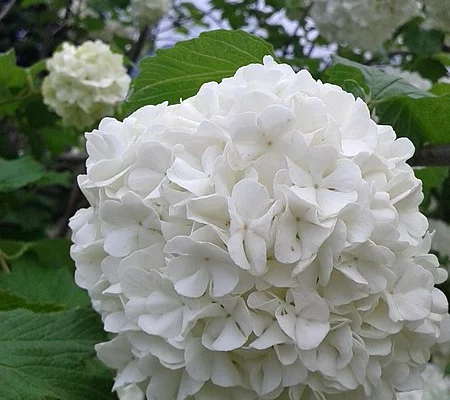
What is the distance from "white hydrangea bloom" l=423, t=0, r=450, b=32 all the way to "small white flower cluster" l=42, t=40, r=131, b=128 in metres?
0.97

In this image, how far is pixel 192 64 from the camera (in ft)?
3.64

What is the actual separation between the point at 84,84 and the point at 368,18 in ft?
3.13

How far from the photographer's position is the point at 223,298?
783 millimetres

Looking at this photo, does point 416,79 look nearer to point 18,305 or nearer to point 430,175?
point 430,175

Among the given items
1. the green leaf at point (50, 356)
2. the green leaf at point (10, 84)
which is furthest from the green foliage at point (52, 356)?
the green leaf at point (10, 84)

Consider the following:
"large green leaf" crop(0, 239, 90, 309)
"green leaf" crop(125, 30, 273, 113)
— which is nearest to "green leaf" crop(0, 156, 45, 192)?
"large green leaf" crop(0, 239, 90, 309)

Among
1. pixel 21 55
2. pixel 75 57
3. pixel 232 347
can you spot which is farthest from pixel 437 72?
pixel 21 55

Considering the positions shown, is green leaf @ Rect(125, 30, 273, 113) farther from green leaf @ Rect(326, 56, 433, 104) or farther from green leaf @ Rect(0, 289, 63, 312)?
green leaf @ Rect(0, 289, 63, 312)

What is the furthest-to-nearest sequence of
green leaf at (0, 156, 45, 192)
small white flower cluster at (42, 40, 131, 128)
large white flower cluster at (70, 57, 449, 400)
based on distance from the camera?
small white flower cluster at (42, 40, 131, 128)
green leaf at (0, 156, 45, 192)
large white flower cluster at (70, 57, 449, 400)

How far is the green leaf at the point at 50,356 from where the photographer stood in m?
0.96

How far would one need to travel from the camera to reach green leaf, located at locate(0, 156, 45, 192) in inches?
68.6

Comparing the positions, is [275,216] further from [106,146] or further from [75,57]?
[75,57]

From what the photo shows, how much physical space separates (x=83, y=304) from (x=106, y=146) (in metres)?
0.65

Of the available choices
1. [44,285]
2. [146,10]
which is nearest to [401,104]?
[44,285]
